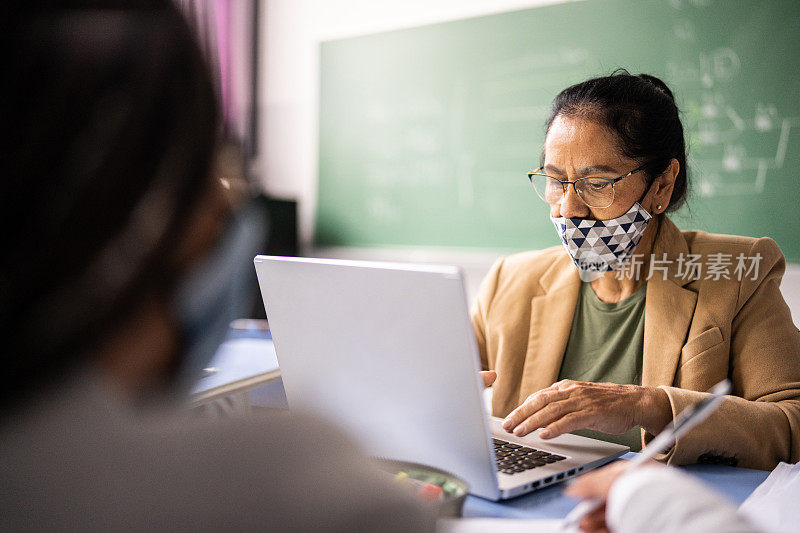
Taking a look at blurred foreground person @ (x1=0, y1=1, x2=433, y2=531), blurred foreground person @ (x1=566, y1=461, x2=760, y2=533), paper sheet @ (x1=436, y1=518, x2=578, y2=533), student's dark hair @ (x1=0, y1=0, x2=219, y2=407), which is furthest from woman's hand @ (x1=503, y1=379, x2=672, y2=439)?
student's dark hair @ (x1=0, y1=0, x2=219, y2=407)

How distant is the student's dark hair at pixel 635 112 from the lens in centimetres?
141

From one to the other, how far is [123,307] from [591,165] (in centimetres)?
122

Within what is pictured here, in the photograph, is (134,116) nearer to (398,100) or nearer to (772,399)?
(772,399)

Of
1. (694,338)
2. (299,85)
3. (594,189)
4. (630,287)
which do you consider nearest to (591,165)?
(594,189)

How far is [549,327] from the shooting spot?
1495mm

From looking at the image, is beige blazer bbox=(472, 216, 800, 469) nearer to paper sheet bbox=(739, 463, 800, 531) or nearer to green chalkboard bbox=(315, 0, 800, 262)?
paper sheet bbox=(739, 463, 800, 531)

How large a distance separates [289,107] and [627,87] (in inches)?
101

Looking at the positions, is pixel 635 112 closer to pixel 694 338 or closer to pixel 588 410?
pixel 694 338

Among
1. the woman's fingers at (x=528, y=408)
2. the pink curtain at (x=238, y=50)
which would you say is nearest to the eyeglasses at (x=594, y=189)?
the woman's fingers at (x=528, y=408)

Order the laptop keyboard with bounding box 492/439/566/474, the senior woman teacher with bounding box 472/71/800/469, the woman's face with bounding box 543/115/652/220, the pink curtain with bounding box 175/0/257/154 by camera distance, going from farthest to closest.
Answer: the pink curtain with bounding box 175/0/257/154 → the woman's face with bounding box 543/115/652/220 → the senior woman teacher with bounding box 472/71/800/469 → the laptop keyboard with bounding box 492/439/566/474

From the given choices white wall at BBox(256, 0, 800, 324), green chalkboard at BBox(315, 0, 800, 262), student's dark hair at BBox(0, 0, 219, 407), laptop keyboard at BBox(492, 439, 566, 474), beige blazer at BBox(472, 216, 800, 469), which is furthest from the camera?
white wall at BBox(256, 0, 800, 324)

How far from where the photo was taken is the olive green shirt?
142cm

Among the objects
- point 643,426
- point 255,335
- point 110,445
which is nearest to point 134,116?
point 110,445

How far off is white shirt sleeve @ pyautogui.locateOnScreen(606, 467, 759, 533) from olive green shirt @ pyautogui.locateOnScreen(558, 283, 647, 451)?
3.22 feet
